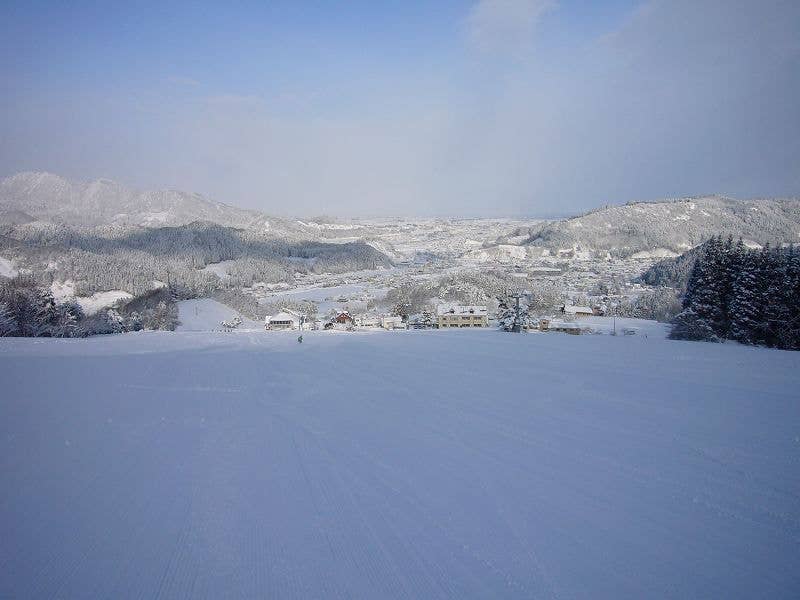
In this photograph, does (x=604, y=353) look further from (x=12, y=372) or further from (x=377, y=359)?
(x=12, y=372)

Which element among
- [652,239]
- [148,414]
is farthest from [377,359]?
[652,239]

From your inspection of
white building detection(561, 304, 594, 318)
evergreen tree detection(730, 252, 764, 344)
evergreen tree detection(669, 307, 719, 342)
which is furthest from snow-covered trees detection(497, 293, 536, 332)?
white building detection(561, 304, 594, 318)

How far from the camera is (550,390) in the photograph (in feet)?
31.6

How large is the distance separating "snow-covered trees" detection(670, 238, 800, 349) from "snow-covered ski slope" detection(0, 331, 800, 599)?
12201 millimetres

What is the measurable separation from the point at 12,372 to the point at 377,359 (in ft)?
32.2

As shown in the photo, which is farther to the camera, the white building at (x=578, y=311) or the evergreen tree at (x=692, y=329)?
the white building at (x=578, y=311)

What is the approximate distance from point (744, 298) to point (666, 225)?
144 m

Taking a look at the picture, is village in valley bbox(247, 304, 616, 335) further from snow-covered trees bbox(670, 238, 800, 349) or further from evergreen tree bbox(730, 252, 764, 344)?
evergreen tree bbox(730, 252, 764, 344)

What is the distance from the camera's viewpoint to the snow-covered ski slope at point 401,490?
346 cm

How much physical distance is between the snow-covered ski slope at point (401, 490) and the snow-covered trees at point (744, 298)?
1220cm

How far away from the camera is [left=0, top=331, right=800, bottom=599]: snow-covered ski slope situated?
346cm

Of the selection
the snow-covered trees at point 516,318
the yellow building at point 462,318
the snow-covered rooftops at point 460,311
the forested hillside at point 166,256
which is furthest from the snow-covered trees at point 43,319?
the forested hillside at point 166,256

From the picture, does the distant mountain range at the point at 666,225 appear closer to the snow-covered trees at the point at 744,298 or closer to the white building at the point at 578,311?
the white building at the point at 578,311

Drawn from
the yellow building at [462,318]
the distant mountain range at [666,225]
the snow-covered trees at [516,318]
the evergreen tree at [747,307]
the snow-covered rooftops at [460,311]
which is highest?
the distant mountain range at [666,225]
